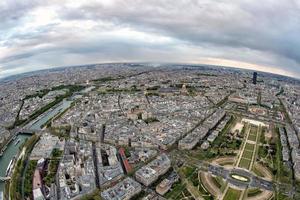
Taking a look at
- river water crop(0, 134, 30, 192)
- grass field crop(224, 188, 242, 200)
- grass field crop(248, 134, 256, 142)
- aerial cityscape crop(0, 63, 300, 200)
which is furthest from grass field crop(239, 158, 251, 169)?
river water crop(0, 134, 30, 192)

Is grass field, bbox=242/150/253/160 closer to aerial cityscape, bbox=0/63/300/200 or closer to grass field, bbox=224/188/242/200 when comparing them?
aerial cityscape, bbox=0/63/300/200

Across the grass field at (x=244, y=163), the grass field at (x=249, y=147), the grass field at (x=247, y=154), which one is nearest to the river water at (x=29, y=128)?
the grass field at (x=244, y=163)

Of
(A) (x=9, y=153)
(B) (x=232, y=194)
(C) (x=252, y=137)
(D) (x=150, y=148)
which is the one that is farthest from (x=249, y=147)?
(A) (x=9, y=153)

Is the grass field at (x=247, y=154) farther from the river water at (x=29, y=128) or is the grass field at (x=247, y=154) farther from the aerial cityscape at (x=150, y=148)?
the river water at (x=29, y=128)

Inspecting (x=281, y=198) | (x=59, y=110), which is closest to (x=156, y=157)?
(x=281, y=198)

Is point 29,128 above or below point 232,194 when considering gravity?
above

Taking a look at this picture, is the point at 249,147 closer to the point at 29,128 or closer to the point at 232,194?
the point at 232,194

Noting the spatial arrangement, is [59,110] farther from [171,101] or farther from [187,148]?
[187,148]
